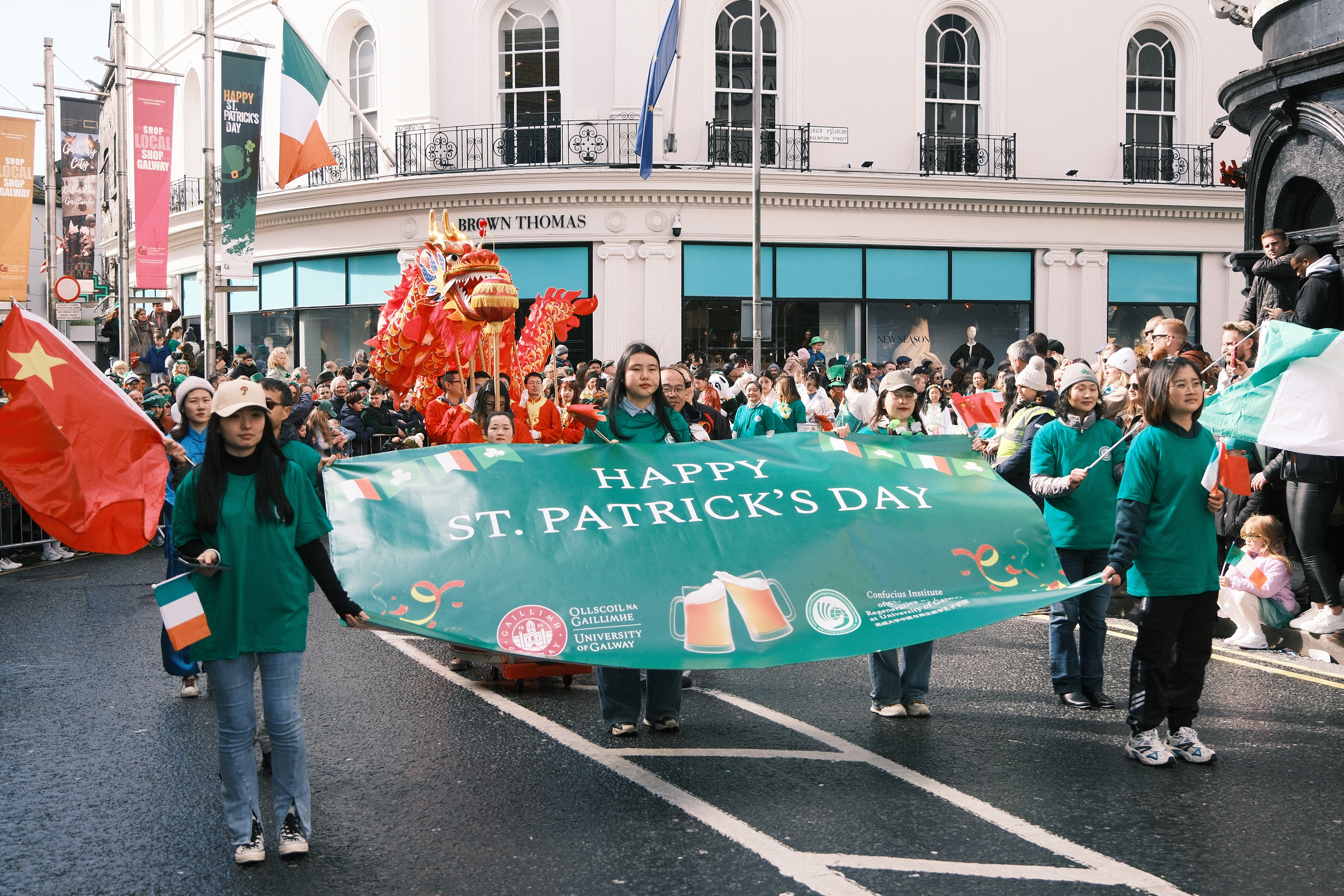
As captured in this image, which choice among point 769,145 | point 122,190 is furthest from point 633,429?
point 122,190

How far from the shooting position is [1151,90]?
26.5 meters

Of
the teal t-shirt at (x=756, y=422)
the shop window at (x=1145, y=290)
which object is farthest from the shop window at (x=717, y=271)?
the teal t-shirt at (x=756, y=422)

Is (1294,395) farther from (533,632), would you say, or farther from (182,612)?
(182,612)

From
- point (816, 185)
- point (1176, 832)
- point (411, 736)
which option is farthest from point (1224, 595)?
point (816, 185)

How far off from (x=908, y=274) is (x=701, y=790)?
69.7 ft

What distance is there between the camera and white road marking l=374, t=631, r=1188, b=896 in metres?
4.30

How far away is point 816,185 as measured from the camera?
24.3 meters

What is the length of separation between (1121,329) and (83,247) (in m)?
36.6

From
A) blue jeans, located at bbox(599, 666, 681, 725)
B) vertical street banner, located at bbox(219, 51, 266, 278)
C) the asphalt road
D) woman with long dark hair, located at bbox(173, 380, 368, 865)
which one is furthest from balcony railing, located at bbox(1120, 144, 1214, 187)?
woman with long dark hair, located at bbox(173, 380, 368, 865)

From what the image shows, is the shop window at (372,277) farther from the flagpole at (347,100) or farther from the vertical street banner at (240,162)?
the vertical street banner at (240,162)

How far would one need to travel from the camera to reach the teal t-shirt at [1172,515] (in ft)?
18.2

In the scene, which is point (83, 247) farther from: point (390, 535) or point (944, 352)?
point (390, 535)

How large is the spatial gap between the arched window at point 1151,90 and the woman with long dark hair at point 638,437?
22821mm

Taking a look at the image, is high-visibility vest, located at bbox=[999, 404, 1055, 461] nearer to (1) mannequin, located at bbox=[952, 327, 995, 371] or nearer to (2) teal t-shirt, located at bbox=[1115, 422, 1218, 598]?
(2) teal t-shirt, located at bbox=[1115, 422, 1218, 598]
